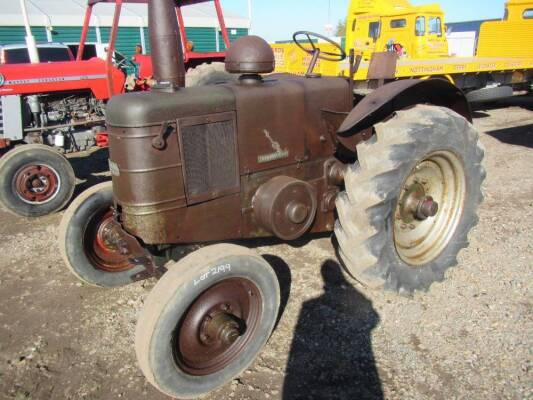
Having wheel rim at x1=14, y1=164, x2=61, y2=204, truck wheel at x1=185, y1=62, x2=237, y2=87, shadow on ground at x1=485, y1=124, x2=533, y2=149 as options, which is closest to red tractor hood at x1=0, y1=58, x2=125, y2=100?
wheel rim at x1=14, y1=164, x2=61, y2=204

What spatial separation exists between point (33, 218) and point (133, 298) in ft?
8.12

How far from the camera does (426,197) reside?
3000 millimetres

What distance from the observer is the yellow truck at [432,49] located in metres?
8.27

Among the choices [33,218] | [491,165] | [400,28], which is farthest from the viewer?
[400,28]

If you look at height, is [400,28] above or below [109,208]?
above

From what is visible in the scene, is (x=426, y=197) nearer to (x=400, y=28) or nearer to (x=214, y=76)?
(x=214, y=76)

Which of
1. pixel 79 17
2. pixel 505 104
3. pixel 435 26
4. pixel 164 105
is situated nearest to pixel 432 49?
pixel 435 26

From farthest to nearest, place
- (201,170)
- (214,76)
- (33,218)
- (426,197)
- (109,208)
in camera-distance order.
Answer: (33,218) < (214,76) < (109,208) < (426,197) < (201,170)

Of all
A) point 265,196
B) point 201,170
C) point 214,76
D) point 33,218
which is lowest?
point 33,218

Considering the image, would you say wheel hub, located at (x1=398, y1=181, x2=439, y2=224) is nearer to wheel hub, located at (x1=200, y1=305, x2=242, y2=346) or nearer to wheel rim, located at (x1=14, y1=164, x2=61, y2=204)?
wheel hub, located at (x1=200, y1=305, x2=242, y2=346)

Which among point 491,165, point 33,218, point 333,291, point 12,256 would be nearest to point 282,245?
point 333,291

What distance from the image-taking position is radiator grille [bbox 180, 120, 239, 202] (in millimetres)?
2371

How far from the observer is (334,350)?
8.40 feet

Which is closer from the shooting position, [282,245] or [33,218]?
[282,245]
